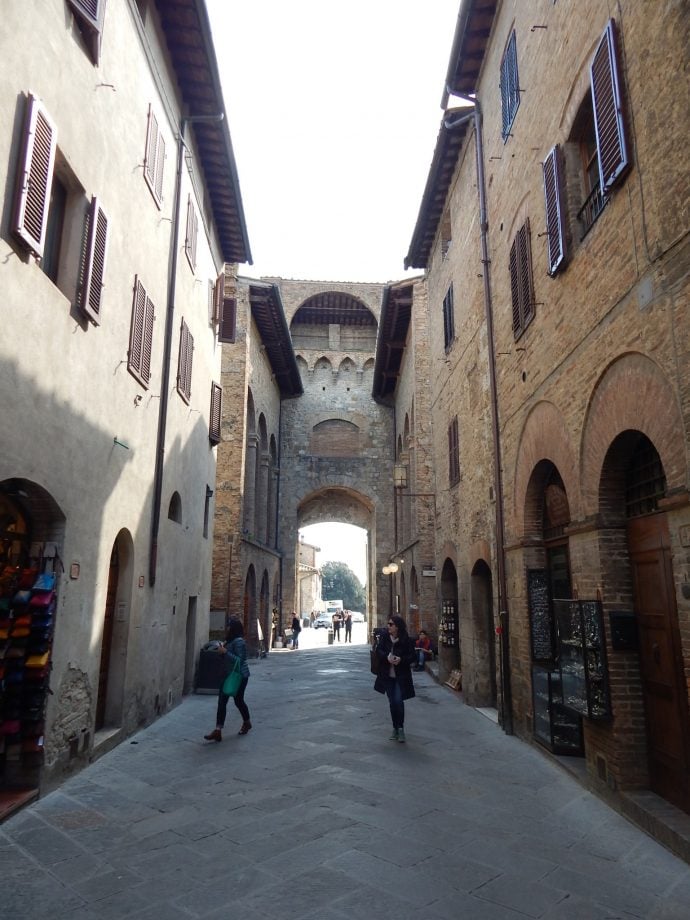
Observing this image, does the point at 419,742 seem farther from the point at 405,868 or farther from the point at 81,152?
the point at 81,152

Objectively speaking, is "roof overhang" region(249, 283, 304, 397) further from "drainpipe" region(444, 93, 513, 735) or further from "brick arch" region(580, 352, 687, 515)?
"brick arch" region(580, 352, 687, 515)

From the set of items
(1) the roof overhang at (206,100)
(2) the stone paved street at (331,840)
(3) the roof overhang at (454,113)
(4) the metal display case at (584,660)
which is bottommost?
(2) the stone paved street at (331,840)

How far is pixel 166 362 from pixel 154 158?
106 inches

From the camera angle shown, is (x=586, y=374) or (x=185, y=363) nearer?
(x=586, y=374)

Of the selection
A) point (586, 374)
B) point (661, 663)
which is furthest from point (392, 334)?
point (661, 663)

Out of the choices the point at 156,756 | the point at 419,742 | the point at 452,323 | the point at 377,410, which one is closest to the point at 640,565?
the point at 419,742

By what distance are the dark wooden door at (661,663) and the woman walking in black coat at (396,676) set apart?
9.84 ft

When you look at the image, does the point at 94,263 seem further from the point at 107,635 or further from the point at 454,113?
the point at 454,113

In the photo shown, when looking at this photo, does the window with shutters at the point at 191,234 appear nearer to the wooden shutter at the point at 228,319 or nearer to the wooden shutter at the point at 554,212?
the wooden shutter at the point at 228,319

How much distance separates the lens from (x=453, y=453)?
41.7ft

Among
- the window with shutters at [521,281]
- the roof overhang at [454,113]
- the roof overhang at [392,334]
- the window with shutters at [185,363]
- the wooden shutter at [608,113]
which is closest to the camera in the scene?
the wooden shutter at [608,113]

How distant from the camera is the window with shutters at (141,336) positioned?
25.4 feet

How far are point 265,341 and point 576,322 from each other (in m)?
16.5

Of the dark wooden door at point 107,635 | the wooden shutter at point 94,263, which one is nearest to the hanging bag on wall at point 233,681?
the dark wooden door at point 107,635
